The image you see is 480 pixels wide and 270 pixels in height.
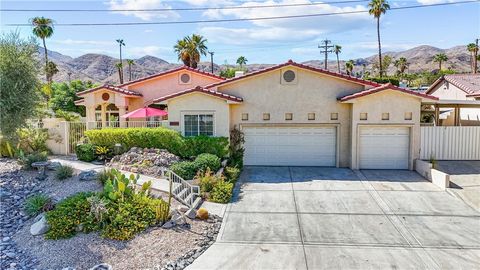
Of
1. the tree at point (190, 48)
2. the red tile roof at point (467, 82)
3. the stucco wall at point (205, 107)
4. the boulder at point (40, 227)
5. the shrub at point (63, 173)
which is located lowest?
the boulder at point (40, 227)

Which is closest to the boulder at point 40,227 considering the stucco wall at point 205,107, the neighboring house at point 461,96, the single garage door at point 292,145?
the stucco wall at point 205,107

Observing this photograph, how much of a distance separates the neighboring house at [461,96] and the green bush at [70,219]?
759 inches

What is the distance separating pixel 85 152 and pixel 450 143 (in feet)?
63.6

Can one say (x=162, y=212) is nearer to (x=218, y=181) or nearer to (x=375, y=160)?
(x=218, y=181)

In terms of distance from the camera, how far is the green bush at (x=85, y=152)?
18.3 m

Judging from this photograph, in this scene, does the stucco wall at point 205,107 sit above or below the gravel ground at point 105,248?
above

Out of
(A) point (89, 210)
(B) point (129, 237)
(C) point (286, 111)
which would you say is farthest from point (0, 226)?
(C) point (286, 111)

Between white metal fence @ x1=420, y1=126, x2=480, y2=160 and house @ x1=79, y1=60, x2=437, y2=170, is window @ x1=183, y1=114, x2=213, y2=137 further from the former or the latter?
white metal fence @ x1=420, y1=126, x2=480, y2=160

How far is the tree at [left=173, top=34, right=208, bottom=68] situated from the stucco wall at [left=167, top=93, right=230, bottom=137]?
21597mm

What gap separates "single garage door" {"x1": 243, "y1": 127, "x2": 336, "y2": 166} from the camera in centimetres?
2030

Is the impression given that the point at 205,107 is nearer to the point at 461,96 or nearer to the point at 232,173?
the point at 232,173

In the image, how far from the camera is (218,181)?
1513 cm

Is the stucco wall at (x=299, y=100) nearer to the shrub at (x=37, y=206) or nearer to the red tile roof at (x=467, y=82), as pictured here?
the red tile roof at (x=467, y=82)

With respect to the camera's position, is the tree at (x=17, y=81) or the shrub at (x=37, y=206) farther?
the tree at (x=17, y=81)
